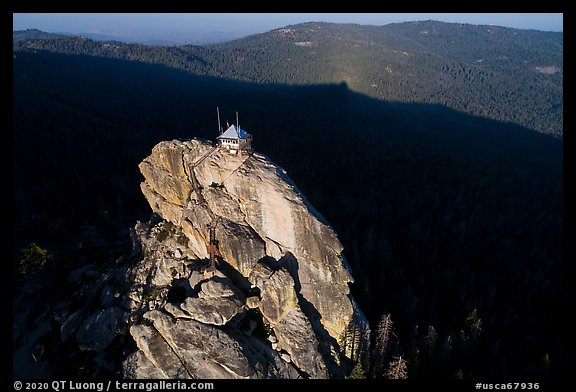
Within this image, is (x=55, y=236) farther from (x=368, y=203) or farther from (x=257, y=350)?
(x=368, y=203)

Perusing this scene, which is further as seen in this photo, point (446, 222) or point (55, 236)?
point (446, 222)

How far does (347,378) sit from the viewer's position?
41.6m

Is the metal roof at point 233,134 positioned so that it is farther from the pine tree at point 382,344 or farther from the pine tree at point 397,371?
the pine tree at point 397,371

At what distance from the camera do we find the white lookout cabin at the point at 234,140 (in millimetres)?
48781

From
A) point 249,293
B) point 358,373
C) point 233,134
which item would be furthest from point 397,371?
point 233,134

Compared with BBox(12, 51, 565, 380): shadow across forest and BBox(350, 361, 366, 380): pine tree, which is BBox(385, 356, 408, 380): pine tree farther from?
BBox(12, 51, 565, 380): shadow across forest

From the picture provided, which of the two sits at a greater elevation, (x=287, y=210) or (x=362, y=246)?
(x=287, y=210)

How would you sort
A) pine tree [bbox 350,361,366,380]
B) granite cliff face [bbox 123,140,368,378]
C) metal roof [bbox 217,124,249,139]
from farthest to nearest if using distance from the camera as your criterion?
metal roof [bbox 217,124,249,139]
granite cliff face [bbox 123,140,368,378]
pine tree [bbox 350,361,366,380]

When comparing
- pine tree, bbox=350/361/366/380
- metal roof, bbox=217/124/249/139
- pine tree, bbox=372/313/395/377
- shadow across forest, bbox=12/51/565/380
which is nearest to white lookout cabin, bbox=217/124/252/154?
metal roof, bbox=217/124/249/139

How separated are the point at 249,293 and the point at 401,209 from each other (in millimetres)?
75406

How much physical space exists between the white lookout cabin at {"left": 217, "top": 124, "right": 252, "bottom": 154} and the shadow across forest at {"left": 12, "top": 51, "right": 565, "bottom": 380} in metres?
A: 34.1

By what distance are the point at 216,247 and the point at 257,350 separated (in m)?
14.7

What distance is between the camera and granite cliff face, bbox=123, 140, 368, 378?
41.0 meters
